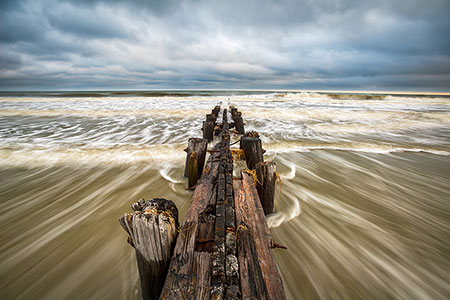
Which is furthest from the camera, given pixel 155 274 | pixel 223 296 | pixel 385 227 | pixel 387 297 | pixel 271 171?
pixel 385 227

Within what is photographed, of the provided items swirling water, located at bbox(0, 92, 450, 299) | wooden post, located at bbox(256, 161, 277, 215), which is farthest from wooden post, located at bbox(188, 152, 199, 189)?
wooden post, located at bbox(256, 161, 277, 215)

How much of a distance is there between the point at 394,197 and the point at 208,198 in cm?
446

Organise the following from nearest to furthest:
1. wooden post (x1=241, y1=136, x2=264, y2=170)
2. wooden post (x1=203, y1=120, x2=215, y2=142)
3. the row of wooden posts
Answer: the row of wooden posts
wooden post (x1=241, y1=136, x2=264, y2=170)
wooden post (x1=203, y1=120, x2=215, y2=142)

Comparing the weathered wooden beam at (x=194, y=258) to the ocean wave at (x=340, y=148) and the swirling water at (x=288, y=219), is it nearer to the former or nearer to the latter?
the swirling water at (x=288, y=219)

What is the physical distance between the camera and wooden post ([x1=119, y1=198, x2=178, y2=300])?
142 cm

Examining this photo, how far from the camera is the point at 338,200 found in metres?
4.08

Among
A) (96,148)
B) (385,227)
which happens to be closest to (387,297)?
(385,227)

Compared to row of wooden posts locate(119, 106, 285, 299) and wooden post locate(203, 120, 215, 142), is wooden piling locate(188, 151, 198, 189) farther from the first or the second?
wooden post locate(203, 120, 215, 142)

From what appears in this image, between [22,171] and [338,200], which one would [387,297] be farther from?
[22,171]

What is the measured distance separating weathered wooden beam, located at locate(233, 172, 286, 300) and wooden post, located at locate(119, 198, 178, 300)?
0.62 m

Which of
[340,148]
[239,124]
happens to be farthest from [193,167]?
[340,148]

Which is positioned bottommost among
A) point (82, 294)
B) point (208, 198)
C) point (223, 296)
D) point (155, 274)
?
point (82, 294)

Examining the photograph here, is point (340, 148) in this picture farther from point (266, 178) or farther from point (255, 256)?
point (255, 256)

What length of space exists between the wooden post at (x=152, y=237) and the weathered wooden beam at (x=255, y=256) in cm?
62
